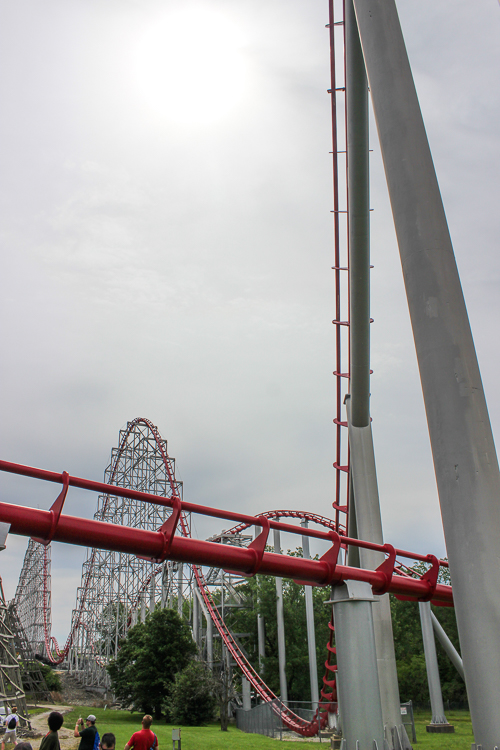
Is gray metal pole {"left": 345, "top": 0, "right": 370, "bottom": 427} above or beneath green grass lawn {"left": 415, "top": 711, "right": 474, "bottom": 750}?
above

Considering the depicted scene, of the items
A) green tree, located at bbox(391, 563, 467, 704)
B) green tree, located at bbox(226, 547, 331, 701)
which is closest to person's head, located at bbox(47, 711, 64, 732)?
green tree, located at bbox(226, 547, 331, 701)

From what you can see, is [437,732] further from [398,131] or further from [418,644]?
[398,131]

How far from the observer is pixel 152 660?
25.6 meters

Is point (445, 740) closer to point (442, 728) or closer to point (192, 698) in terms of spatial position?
point (442, 728)

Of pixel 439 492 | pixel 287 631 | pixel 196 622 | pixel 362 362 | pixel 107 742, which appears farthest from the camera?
pixel 287 631

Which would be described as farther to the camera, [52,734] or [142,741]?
[142,741]

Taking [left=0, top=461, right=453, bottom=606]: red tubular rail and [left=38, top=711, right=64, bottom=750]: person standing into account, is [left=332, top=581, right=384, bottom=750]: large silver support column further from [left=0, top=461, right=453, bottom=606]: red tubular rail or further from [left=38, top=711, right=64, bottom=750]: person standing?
[left=38, top=711, right=64, bottom=750]: person standing

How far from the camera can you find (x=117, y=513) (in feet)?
94.4

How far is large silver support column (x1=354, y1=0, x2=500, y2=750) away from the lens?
329cm

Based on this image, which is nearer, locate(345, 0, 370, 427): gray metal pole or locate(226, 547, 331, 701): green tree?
locate(345, 0, 370, 427): gray metal pole

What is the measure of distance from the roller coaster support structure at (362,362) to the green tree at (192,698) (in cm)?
1501

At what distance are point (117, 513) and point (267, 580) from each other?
29.2 ft

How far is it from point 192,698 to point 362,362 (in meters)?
18.6

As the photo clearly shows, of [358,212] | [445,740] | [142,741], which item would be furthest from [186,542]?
[445,740]
